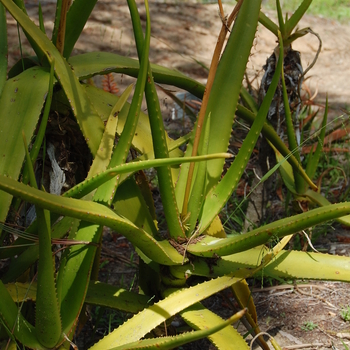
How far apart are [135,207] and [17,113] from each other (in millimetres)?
329

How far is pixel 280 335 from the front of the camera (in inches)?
55.1

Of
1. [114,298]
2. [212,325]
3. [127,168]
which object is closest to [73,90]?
[127,168]

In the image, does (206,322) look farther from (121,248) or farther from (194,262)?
(121,248)

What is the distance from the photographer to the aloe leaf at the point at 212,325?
0.97 m

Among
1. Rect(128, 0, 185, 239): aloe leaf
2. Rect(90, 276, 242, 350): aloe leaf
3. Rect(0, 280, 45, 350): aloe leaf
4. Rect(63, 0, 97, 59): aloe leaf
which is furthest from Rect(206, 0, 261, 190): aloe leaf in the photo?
Rect(0, 280, 45, 350): aloe leaf

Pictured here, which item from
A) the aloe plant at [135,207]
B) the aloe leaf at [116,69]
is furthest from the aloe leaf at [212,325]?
the aloe leaf at [116,69]

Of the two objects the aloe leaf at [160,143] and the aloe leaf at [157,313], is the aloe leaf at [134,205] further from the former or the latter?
the aloe leaf at [157,313]

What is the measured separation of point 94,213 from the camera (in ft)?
2.68

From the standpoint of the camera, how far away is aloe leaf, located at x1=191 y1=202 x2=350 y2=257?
0.84 m

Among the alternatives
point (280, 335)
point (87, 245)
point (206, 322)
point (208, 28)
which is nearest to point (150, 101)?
point (87, 245)

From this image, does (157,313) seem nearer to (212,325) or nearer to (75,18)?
(212,325)

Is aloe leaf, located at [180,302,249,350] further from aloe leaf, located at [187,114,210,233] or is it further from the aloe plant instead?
aloe leaf, located at [187,114,210,233]

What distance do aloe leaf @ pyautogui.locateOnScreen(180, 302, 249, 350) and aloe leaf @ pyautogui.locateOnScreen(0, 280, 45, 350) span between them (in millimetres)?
290

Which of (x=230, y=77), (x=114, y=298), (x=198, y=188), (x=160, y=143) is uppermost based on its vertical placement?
(x=230, y=77)
